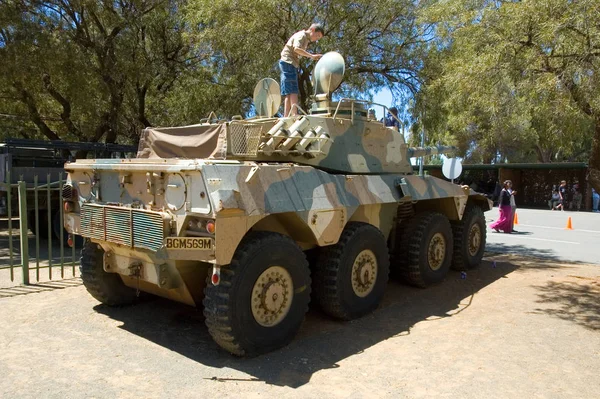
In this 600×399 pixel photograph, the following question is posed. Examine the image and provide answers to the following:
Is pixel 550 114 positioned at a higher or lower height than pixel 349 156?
higher

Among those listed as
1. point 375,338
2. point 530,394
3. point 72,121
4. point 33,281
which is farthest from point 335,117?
point 72,121

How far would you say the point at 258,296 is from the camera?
4828 millimetres

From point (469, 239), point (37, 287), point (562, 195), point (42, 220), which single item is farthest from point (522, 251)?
point (562, 195)

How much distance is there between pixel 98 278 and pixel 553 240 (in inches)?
445

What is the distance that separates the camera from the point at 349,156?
6562 mm

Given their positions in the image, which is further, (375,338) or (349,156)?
(349,156)

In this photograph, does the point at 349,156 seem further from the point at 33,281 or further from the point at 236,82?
the point at 236,82

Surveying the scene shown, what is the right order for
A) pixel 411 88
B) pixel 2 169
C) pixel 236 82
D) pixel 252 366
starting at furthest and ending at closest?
pixel 236 82 → pixel 411 88 → pixel 2 169 → pixel 252 366

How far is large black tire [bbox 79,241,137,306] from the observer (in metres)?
6.02

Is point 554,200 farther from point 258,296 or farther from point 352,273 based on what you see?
point 258,296

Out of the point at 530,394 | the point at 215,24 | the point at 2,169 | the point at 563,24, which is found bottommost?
the point at 530,394

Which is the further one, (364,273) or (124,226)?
(364,273)

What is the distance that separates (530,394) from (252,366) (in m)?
2.23

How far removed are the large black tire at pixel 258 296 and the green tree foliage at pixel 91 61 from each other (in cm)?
921
